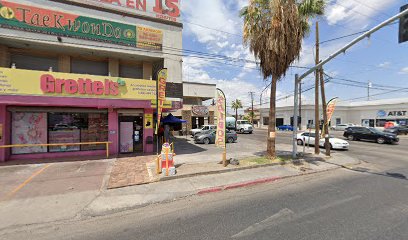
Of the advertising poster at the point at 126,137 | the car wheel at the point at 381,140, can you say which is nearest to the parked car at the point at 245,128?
the car wheel at the point at 381,140

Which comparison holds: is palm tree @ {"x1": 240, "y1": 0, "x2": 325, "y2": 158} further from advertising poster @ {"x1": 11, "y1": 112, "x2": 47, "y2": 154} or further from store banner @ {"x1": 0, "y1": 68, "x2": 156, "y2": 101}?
advertising poster @ {"x1": 11, "y1": 112, "x2": 47, "y2": 154}

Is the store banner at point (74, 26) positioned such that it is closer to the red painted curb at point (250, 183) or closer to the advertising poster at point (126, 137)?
the advertising poster at point (126, 137)

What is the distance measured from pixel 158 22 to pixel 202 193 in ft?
40.8

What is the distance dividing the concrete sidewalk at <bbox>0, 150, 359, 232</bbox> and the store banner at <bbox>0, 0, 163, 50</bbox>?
30.6ft

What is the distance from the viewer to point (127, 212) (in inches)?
198

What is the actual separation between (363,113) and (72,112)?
184 ft

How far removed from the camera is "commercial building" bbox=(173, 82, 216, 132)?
29031 mm

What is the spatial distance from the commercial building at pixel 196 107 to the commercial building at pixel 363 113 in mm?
17562

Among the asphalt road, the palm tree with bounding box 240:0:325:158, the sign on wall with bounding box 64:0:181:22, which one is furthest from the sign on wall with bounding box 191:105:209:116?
the asphalt road

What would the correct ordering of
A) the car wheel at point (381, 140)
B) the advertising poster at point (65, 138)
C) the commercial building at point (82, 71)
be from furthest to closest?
the car wheel at point (381, 140), the advertising poster at point (65, 138), the commercial building at point (82, 71)

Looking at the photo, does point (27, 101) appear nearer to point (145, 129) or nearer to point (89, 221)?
point (145, 129)

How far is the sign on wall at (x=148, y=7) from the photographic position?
12477mm

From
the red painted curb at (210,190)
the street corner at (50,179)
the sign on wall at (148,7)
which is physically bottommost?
the red painted curb at (210,190)

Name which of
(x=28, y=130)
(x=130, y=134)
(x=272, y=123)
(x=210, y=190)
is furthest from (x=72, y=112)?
(x=272, y=123)
